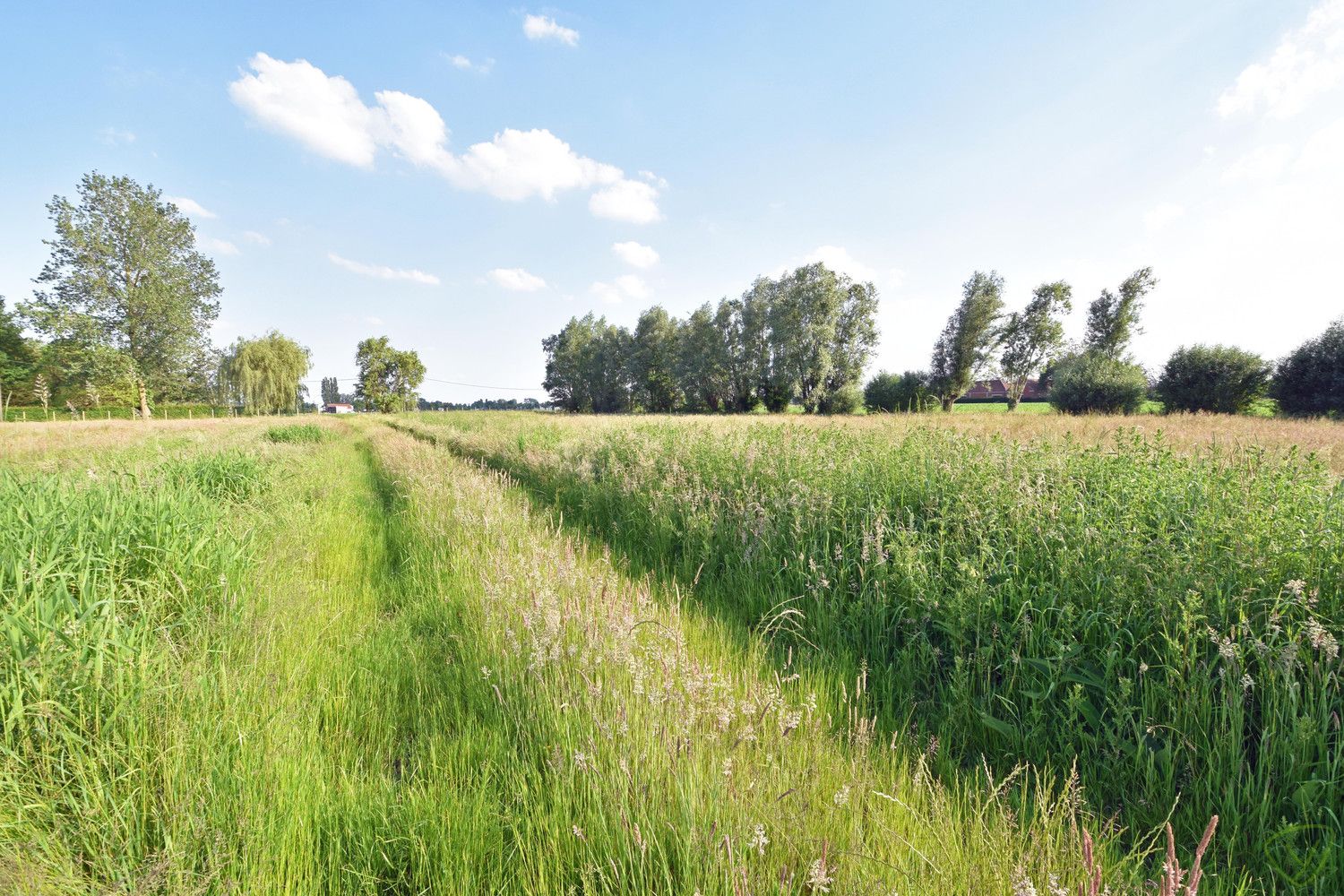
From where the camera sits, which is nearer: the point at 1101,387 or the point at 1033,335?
the point at 1101,387

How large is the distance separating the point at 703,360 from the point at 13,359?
273 feet

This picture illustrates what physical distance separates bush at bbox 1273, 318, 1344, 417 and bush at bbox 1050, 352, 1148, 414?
6295mm

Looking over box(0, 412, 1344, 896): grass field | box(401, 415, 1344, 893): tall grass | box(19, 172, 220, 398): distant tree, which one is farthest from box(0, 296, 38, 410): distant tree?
box(401, 415, 1344, 893): tall grass

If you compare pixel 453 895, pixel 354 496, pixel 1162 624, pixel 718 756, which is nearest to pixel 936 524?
pixel 1162 624

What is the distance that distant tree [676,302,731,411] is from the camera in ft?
157

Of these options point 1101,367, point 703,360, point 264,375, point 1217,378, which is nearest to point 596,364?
point 703,360

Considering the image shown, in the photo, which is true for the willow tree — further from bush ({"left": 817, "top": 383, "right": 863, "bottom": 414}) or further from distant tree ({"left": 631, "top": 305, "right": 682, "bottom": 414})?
bush ({"left": 817, "top": 383, "right": 863, "bottom": 414})

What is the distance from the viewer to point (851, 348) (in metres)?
40.1

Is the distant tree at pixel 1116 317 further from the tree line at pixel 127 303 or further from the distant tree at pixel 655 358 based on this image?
the tree line at pixel 127 303

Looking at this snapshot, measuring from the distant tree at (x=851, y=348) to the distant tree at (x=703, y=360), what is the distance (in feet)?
37.7

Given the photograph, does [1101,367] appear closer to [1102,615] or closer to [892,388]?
[892,388]

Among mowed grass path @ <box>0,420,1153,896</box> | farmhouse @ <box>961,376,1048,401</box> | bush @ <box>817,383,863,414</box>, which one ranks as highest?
farmhouse @ <box>961,376,1048,401</box>

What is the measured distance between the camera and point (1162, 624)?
8.57 ft

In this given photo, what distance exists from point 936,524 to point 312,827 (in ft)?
15.9
